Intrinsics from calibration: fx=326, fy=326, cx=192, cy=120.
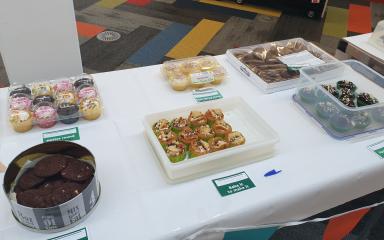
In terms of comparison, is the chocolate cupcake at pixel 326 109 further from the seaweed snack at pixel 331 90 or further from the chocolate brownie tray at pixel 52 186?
the chocolate brownie tray at pixel 52 186

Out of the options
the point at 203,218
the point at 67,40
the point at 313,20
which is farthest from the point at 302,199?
the point at 313,20

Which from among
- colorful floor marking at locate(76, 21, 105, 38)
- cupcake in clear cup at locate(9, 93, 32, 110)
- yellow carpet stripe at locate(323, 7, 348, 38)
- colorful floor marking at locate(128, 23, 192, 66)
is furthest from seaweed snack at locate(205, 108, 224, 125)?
yellow carpet stripe at locate(323, 7, 348, 38)

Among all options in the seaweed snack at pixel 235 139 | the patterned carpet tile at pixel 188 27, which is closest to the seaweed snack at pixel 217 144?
the seaweed snack at pixel 235 139

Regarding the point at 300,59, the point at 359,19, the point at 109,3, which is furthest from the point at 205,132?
the point at 359,19

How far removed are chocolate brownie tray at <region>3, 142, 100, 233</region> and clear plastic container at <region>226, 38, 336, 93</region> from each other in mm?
674

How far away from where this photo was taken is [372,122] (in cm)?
97

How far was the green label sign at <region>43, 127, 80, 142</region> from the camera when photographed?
858mm

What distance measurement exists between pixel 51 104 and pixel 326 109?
2.61 feet

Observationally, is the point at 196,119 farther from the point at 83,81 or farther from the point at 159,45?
the point at 159,45


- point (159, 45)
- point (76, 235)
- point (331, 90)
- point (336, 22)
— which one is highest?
point (331, 90)

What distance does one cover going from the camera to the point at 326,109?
3.17ft

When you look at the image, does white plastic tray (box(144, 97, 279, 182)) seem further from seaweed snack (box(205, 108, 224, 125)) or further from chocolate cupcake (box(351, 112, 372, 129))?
chocolate cupcake (box(351, 112, 372, 129))

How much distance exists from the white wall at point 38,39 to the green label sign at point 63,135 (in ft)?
1.17

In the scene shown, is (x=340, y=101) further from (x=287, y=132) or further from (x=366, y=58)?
(x=366, y=58)
